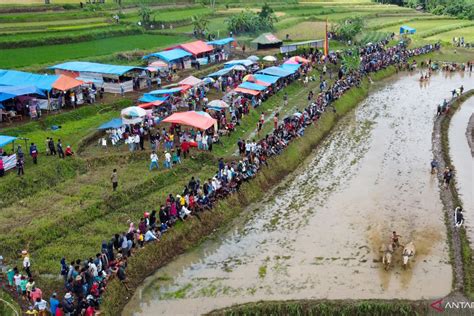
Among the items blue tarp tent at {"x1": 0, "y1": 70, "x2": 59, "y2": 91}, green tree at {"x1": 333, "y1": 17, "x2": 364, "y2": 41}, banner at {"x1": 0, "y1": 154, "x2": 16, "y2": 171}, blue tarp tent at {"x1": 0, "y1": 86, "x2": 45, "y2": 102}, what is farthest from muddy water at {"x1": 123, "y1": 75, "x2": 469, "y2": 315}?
green tree at {"x1": 333, "y1": 17, "x2": 364, "y2": 41}

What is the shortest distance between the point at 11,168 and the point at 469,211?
2171 cm

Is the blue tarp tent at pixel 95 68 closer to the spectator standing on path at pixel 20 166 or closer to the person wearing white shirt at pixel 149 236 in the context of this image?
the spectator standing on path at pixel 20 166

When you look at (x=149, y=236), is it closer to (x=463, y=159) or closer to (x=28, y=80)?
(x=28, y=80)

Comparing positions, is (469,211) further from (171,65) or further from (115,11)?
(115,11)

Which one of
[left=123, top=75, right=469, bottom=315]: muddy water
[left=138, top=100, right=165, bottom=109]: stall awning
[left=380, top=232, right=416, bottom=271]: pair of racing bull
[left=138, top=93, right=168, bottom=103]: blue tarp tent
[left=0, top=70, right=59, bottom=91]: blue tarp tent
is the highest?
[left=0, top=70, right=59, bottom=91]: blue tarp tent

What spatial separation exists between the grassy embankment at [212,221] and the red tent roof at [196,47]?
15.7m

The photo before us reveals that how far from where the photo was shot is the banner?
25477 mm

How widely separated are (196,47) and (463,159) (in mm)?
26071

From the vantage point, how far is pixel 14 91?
31.7 meters

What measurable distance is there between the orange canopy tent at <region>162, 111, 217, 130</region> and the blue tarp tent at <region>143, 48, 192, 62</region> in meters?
16.4

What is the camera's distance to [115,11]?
6662 centimetres

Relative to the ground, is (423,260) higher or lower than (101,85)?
lower

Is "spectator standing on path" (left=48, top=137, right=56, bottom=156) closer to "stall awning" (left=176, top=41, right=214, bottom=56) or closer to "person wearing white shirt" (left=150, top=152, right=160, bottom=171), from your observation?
"person wearing white shirt" (left=150, top=152, right=160, bottom=171)

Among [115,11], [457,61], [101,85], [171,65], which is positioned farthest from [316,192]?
[115,11]
